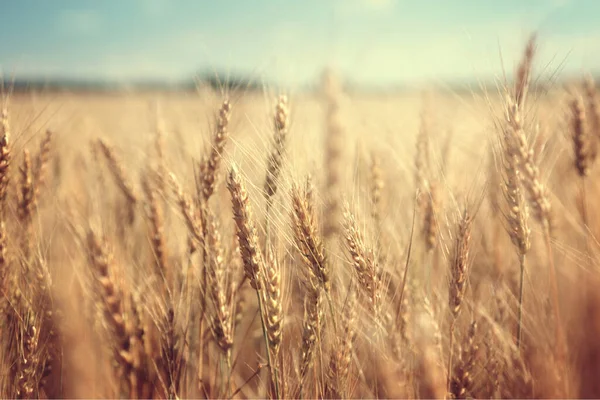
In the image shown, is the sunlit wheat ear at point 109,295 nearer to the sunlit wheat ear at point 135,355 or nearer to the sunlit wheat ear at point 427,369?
the sunlit wheat ear at point 135,355

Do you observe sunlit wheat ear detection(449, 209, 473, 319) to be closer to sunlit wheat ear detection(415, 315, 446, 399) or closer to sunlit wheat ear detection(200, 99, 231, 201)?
sunlit wheat ear detection(415, 315, 446, 399)

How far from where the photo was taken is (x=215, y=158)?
1430mm

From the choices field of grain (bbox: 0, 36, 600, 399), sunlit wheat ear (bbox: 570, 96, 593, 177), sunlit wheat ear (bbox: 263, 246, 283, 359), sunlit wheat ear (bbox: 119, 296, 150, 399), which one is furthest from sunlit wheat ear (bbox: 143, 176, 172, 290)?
sunlit wheat ear (bbox: 570, 96, 593, 177)

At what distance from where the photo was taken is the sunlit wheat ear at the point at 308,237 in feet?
3.72

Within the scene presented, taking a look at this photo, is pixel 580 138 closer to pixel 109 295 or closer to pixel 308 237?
pixel 308 237

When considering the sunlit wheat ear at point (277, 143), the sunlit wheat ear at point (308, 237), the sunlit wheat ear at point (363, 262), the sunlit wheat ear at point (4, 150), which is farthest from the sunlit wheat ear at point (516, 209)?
the sunlit wheat ear at point (4, 150)

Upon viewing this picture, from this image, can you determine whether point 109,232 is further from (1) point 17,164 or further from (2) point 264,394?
(2) point 264,394

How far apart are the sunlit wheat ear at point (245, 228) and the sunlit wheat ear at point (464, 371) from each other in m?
0.63

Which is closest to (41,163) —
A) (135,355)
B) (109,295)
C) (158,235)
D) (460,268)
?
(158,235)

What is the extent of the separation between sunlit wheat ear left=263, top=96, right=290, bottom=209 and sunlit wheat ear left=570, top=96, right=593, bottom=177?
126cm

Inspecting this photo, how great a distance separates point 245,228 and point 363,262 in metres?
0.34

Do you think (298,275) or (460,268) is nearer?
(460,268)

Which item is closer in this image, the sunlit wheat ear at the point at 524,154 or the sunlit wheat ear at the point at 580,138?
the sunlit wheat ear at the point at 524,154

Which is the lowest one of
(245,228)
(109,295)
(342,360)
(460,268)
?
(342,360)
